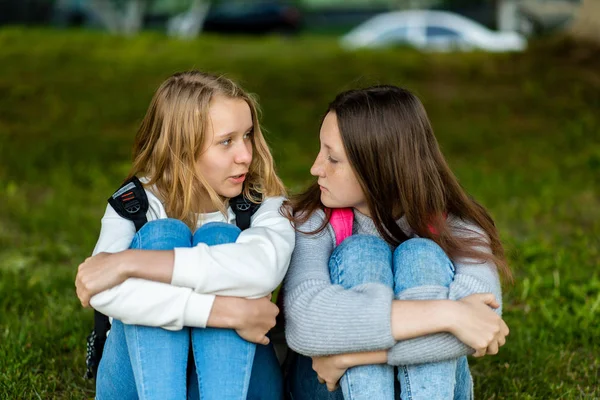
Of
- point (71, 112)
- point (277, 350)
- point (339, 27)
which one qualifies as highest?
point (277, 350)

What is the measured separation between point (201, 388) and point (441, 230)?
0.88 metres

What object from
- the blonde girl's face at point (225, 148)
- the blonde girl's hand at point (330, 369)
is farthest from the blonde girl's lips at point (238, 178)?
the blonde girl's hand at point (330, 369)

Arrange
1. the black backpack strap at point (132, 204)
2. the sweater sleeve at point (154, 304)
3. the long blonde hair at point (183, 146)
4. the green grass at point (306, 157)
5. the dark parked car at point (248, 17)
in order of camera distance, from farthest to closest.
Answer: the dark parked car at point (248, 17), the green grass at point (306, 157), the long blonde hair at point (183, 146), the black backpack strap at point (132, 204), the sweater sleeve at point (154, 304)

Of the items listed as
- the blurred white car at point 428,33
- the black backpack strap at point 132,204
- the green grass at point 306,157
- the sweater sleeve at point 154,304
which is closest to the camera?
the sweater sleeve at point 154,304

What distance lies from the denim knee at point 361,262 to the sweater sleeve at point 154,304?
0.41m

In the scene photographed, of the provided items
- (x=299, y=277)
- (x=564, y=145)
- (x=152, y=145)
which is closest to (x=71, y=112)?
(x=564, y=145)

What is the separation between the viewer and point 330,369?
2.26 meters

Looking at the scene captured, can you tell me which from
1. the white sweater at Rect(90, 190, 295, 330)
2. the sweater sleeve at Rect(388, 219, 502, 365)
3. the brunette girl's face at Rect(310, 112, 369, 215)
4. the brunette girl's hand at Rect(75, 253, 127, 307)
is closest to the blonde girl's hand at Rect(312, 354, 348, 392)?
the sweater sleeve at Rect(388, 219, 502, 365)

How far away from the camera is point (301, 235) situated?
2.51 m

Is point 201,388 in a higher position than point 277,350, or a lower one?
higher

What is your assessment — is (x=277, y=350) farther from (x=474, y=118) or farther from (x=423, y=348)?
(x=474, y=118)

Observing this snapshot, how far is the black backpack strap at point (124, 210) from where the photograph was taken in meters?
2.44

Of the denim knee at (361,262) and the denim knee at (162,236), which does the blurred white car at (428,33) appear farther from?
the denim knee at (162,236)

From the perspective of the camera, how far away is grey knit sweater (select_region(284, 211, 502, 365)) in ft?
7.11
